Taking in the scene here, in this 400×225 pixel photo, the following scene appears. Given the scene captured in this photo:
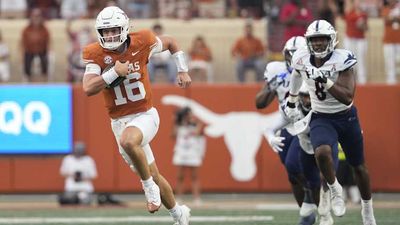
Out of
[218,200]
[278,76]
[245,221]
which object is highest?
[278,76]

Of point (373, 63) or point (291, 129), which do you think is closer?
point (291, 129)

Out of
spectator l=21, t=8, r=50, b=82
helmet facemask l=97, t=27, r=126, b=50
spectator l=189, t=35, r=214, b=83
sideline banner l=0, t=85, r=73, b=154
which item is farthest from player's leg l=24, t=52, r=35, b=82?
helmet facemask l=97, t=27, r=126, b=50

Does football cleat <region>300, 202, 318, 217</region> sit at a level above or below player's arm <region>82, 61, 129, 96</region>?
below

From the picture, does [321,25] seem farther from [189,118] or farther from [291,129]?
[189,118]

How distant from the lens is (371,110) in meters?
16.4

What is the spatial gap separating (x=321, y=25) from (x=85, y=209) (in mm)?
5728

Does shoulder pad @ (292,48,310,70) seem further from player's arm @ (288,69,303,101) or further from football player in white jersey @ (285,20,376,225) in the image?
player's arm @ (288,69,303,101)

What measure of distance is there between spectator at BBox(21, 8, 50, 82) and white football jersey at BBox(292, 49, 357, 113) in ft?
27.9

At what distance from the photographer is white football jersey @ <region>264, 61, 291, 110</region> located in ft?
33.7

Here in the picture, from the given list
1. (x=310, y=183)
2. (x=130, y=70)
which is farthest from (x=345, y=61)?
(x=130, y=70)

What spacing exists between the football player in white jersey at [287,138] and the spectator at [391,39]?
6.64 m

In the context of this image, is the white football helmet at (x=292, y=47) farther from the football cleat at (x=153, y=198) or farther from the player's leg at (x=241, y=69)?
the player's leg at (x=241, y=69)

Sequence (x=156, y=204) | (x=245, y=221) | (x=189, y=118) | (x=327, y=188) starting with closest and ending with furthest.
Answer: (x=156, y=204), (x=327, y=188), (x=245, y=221), (x=189, y=118)

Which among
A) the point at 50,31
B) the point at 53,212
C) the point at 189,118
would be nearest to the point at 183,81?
the point at 53,212
